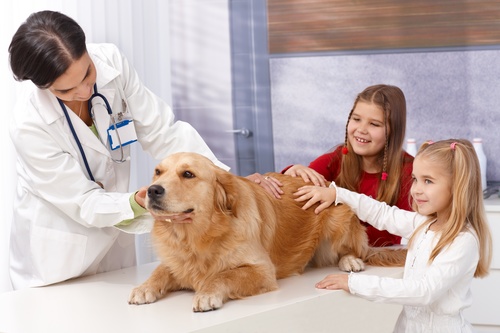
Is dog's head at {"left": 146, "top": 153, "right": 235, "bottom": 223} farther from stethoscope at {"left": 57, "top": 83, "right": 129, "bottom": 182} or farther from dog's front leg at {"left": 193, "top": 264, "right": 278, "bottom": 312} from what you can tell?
stethoscope at {"left": 57, "top": 83, "right": 129, "bottom": 182}

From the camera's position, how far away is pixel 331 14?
4.27 meters

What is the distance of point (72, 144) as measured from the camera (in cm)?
227

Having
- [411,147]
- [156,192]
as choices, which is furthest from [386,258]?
[411,147]

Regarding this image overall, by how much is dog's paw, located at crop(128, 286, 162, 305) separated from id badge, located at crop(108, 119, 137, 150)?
566 mm

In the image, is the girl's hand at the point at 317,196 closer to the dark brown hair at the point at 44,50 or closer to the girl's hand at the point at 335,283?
the girl's hand at the point at 335,283

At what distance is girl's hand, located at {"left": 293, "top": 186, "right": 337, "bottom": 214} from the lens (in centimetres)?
226

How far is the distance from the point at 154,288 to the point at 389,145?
103 centimetres

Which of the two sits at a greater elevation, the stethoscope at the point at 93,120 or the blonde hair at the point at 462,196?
the stethoscope at the point at 93,120

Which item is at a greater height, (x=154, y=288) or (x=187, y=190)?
(x=187, y=190)

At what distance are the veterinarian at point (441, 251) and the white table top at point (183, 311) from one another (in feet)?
0.26

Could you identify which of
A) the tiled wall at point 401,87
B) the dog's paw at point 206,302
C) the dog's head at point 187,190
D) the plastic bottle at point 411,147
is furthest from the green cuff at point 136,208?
the tiled wall at point 401,87

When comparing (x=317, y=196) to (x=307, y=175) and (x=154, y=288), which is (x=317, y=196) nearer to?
(x=307, y=175)

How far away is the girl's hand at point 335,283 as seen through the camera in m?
1.97

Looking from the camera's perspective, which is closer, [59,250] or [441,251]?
[441,251]
